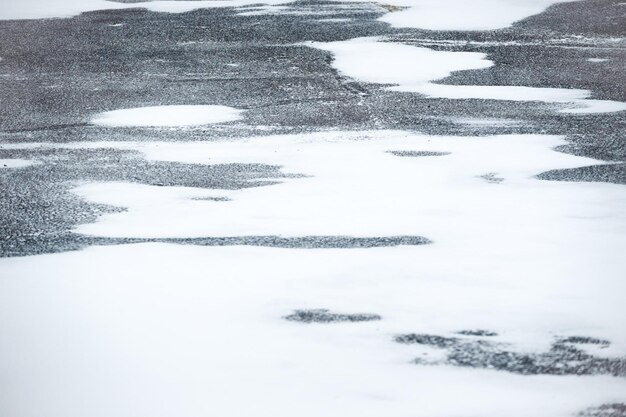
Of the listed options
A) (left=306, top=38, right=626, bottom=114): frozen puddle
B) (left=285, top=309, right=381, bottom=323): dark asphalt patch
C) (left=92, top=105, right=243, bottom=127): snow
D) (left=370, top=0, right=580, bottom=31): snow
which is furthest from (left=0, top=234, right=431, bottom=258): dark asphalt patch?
(left=370, top=0, right=580, bottom=31): snow

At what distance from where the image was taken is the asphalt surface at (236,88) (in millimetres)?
5762

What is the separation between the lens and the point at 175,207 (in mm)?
5297

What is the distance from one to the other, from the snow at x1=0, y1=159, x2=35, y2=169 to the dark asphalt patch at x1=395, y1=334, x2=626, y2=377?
11.2 ft

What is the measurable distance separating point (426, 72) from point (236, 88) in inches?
68.2

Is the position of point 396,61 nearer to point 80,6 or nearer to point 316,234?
point 316,234

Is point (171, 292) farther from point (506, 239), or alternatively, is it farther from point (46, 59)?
point (46, 59)

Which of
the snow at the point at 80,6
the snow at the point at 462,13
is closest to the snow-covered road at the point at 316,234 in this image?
the snow at the point at 462,13

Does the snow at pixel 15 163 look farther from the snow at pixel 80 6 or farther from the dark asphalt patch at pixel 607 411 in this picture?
→ the snow at pixel 80 6

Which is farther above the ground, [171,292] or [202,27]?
[202,27]

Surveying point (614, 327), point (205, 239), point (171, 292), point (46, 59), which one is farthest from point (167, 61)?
point (614, 327)

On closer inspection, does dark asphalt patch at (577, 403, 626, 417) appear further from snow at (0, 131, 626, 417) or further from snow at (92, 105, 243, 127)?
snow at (92, 105, 243, 127)

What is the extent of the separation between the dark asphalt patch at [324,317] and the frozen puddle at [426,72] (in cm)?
404

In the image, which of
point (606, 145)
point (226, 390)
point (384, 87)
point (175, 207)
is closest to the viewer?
point (226, 390)

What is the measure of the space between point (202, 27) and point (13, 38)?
2.16 m
